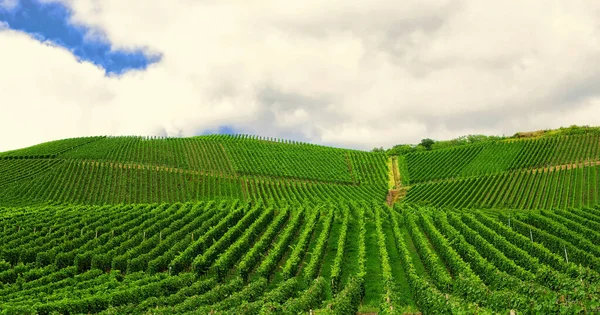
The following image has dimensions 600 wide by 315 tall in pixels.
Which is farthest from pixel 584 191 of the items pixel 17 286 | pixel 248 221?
pixel 17 286

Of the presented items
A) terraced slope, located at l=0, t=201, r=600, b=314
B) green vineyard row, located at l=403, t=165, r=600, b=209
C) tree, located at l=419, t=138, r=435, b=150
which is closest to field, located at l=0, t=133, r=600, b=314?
terraced slope, located at l=0, t=201, r=600, b=314

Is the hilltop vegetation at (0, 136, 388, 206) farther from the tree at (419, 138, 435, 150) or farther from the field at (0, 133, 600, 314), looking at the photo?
the tree at (419, 138, 435, 150)

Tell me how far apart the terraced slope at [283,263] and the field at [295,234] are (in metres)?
0.13

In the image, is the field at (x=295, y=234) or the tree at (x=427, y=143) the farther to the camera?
the tree at (x=427, y=143)

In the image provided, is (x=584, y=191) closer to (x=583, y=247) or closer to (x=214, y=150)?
(x=583, y=247)

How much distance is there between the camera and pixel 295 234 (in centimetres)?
4247

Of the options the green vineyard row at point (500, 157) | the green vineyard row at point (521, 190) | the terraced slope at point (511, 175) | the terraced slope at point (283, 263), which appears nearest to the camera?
the terraced slope at point (283, 263)

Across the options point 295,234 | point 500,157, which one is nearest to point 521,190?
point 500,157

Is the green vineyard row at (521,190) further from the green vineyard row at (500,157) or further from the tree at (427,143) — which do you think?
the tree at (427,143)

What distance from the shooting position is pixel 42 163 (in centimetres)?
8200

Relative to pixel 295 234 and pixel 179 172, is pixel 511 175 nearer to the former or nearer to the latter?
pixel 295 234

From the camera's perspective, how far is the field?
2259cm

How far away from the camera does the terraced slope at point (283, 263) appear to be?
68.9 feet

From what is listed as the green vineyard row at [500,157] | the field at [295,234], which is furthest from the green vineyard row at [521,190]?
the green vineyard row at [500,157]
